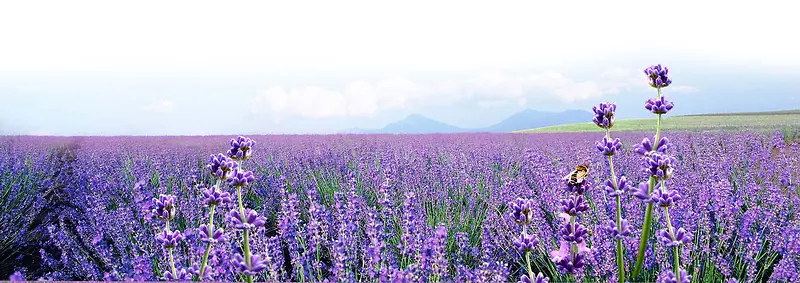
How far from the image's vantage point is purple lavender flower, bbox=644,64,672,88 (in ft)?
4.21

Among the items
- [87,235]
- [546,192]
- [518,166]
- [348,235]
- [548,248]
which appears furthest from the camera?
[518,166]

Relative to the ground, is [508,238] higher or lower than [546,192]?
lower

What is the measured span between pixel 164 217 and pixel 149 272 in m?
1.34

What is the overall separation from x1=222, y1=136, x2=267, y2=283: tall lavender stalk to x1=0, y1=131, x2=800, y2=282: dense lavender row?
15cm

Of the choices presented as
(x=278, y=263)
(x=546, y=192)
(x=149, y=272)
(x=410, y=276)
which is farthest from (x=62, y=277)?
(x=546, y=192)

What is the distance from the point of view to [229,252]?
7.60ft

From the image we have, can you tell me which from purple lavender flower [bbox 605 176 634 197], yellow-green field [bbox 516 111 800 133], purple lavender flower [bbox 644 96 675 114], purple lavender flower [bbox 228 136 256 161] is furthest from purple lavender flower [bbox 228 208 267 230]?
yellow-green field [bbox 516 111 800 133]

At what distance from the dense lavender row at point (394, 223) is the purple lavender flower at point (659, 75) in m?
0.36

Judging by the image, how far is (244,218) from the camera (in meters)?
1.00

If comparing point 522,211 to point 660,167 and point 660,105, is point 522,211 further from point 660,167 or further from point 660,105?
point 660,105

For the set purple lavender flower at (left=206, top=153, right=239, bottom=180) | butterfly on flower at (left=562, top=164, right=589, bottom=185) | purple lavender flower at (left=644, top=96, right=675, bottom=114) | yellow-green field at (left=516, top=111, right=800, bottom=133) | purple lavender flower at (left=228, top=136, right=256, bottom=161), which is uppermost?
purple lavender flower at (left=644, top=96, right=675, bottom=114)

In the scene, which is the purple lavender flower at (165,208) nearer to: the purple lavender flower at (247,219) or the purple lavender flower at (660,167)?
the purple lavender flower at (247,219)

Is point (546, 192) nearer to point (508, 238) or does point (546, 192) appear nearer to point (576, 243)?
point (508, 238)

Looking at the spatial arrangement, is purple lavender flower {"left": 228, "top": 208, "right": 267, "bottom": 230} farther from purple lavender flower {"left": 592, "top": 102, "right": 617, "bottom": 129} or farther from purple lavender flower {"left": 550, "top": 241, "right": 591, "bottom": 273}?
purple lavender flower {"left": 592, "top": 102, "right": 617, "bottom": 129}
